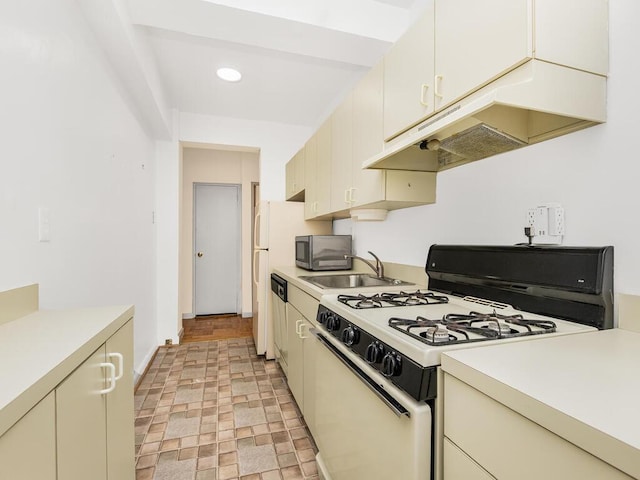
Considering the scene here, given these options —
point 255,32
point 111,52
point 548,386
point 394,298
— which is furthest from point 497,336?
point 111,52

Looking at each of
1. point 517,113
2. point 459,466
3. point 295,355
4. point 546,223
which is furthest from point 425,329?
point 295,355

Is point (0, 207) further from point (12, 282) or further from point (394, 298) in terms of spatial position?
point (394, 298)

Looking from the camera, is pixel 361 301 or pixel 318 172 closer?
pixel 361 301

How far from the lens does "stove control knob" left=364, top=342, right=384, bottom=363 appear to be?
0.97 meters

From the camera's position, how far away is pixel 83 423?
0.77m

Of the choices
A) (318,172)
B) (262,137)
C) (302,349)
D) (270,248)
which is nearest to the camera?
(302,349)

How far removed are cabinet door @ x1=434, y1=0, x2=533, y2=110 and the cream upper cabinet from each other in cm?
121

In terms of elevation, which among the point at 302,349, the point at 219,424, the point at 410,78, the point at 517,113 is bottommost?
the point at 219,424

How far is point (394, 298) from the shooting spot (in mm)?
1505

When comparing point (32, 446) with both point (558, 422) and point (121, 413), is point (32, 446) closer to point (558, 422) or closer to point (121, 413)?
point (121, 413)

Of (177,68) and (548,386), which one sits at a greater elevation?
(177,68)

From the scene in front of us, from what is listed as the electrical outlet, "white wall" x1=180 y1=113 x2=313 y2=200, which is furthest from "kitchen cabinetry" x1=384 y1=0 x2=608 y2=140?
"white wall" x1=180 y1=113 x2=313 y2=200

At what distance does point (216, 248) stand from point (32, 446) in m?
4.36

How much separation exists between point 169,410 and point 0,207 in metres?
1.67
